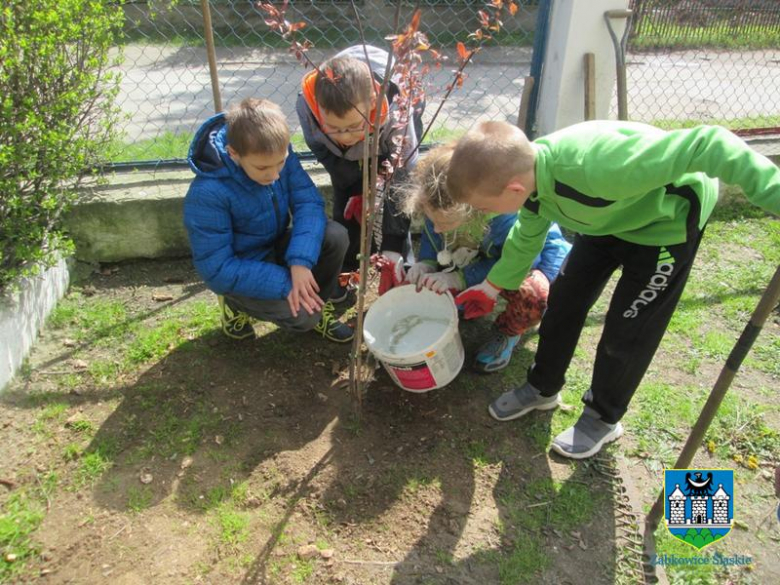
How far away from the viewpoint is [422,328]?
8.03 ft

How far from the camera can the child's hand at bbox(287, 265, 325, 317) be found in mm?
2410

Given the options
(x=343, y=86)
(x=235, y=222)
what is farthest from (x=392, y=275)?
(x=343, y=86)

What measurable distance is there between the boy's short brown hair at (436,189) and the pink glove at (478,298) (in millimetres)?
336

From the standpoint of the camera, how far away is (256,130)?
2160mm

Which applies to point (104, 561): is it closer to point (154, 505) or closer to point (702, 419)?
point (154, 505)

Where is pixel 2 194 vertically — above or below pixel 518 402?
above

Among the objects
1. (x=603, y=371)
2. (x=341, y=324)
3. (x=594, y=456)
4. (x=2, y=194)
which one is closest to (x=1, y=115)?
(x=2, y=194)

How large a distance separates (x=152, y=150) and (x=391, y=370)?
2.41m

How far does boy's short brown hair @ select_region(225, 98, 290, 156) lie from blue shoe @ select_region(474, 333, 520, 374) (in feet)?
3.97

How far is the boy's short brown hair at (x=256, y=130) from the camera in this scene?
2.16 meters

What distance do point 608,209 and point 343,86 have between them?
3.32 ft

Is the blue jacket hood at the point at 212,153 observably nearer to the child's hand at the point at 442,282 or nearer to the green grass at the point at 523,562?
the child's hand at the point at 442,282

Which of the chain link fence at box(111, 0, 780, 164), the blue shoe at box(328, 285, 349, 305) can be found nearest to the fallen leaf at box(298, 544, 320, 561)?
the blue shoe at box(328, 285, 349, 305)

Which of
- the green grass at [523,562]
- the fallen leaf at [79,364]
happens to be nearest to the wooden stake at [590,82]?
the green grass at [523,562]
